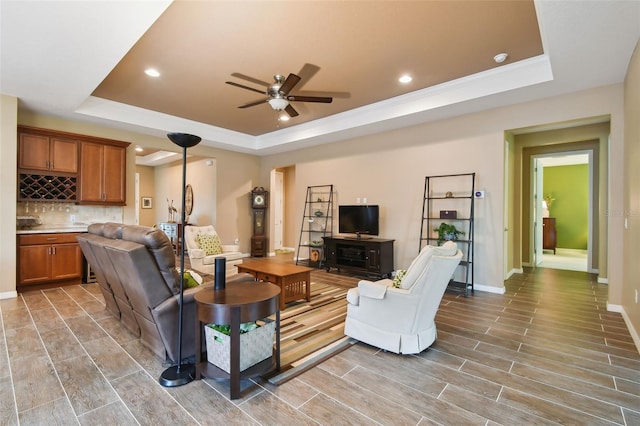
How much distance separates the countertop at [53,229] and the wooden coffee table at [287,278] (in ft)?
10.5

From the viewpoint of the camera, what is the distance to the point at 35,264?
4.70 m

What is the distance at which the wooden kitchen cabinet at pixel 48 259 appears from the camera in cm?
461

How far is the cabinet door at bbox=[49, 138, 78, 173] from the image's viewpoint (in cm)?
507

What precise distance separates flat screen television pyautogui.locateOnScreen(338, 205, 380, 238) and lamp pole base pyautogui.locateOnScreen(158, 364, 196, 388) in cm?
418

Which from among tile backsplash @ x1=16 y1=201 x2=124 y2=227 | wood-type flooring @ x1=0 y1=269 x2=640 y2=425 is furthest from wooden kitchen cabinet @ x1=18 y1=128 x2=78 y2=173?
wood-type flooring @ x1=0 y1=269 x2=640 y2=425

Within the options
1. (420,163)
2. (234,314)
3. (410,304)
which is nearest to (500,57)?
(420,163)

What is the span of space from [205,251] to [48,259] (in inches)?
91.8

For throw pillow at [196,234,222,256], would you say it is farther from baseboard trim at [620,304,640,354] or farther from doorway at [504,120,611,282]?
baseboard trim at [620,304,640,354]

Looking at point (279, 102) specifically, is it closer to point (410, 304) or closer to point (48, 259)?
point (410, 304)

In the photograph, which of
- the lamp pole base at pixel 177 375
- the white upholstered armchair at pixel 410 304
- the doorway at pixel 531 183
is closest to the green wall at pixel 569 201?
the doorway at pixel 531 183

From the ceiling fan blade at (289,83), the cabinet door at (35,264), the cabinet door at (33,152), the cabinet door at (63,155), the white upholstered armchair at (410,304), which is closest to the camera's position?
the white upholstered armchair at (410,304)

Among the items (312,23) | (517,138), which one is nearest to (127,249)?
(312,23)

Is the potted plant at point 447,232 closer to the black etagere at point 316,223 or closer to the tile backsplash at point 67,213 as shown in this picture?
the black etagere at point 316,223

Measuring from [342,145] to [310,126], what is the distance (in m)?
0.83
